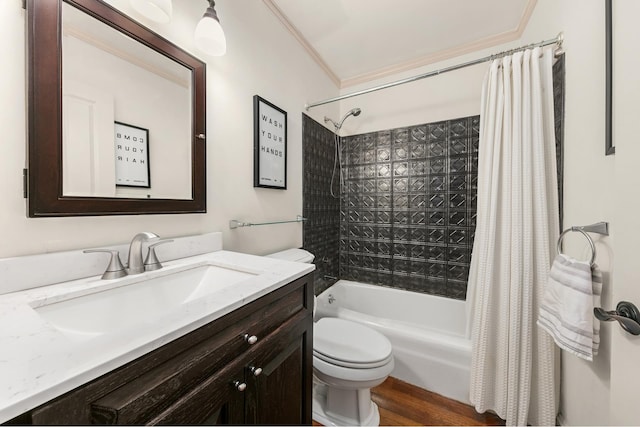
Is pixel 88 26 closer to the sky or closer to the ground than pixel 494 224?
closer to the sky

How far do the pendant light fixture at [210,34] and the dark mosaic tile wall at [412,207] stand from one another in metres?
1.56

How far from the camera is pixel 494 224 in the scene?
51.8 inches

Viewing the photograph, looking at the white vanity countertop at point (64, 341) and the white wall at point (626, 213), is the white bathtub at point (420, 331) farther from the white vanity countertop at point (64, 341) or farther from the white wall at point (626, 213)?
the white vanity countertop at point (64, 341)

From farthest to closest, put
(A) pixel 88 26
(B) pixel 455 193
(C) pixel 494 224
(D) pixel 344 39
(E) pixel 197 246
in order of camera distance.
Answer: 1. (B) pixel 455 193
2. (D) pixel 344 39
3. (C) pixel 494 224
4. (E) pixel 197 246
5. (A) pixel 88 26

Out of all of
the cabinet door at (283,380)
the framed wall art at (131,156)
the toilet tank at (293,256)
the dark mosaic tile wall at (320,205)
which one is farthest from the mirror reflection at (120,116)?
the dark mosaic tile wall at (320,205)

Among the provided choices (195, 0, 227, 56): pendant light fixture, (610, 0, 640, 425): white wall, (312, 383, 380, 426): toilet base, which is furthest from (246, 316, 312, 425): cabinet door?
(195, 0, 227, 56): pendant light fixture

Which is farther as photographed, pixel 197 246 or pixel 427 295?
pixel 427 295

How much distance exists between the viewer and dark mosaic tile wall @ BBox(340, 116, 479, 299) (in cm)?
196

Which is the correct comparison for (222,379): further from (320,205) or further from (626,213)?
(320,205)

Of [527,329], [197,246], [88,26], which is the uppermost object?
[88,26]

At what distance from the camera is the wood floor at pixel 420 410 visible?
130cm

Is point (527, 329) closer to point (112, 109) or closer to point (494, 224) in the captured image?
point (494, 224)


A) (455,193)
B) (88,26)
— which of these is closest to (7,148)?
(88,26)

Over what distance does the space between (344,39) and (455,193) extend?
4.97ft
